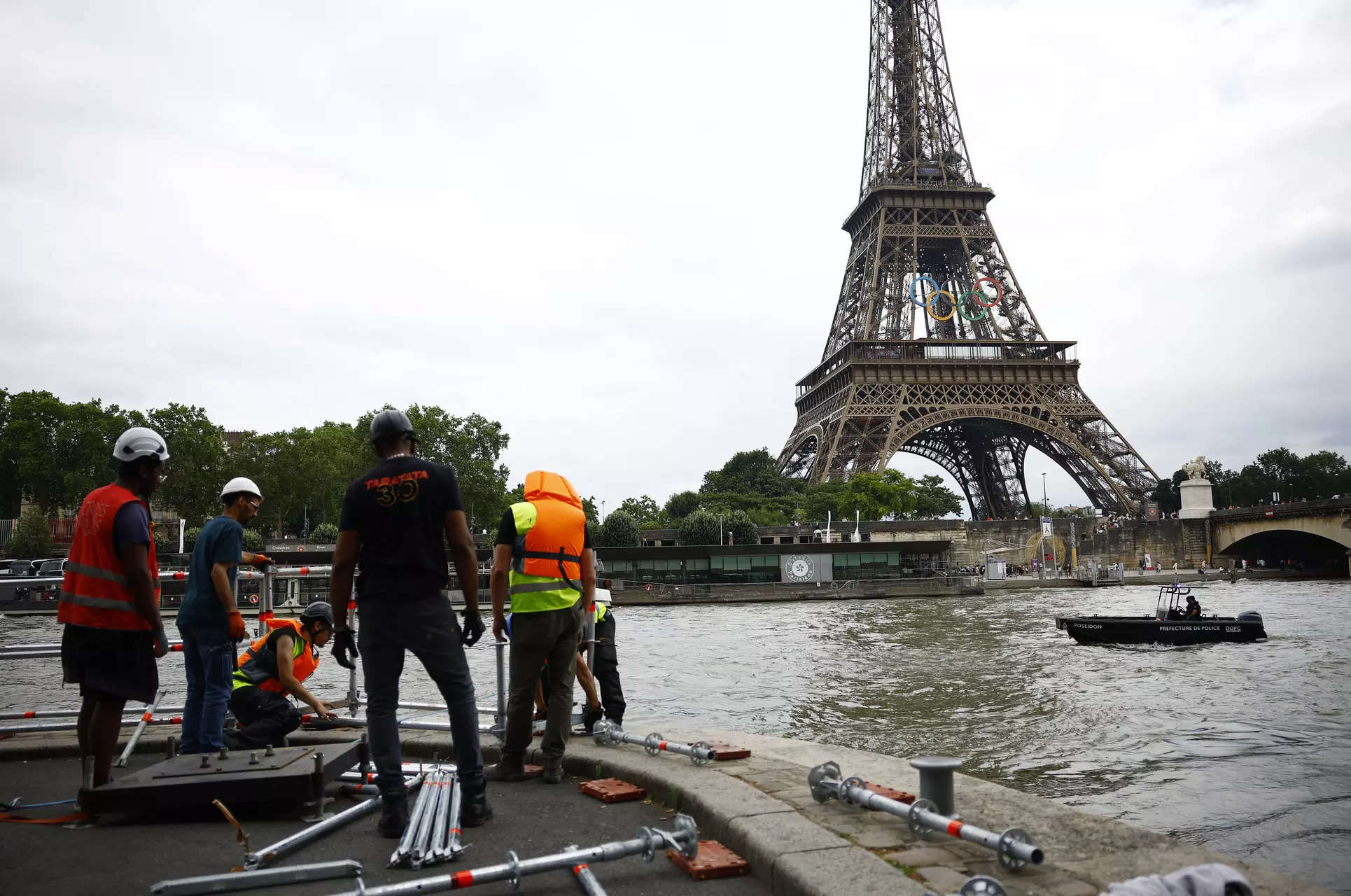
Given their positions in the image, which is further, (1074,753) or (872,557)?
(872,557)

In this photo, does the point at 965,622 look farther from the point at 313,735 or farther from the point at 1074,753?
the point at 313,735

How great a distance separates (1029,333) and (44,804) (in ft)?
218

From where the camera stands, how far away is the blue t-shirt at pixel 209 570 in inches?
227

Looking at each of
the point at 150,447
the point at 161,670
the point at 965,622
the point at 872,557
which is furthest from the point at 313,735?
Result: the point at 872,557

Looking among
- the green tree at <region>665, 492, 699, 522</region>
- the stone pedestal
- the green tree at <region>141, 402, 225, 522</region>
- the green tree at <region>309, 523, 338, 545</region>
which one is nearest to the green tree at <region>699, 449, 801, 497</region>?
the green tree at <region>665, 492, 699, 522</region>

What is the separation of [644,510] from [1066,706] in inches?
3415

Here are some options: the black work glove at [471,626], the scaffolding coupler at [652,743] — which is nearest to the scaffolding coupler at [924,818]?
the scaffolding coupler at [652,743]

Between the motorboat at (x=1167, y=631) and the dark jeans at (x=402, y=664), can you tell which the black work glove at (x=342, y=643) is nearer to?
the dark jeans at (x=402, y=664)

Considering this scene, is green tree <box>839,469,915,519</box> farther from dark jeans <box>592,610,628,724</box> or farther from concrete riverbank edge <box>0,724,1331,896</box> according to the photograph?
concrete riverbank edge <box>0,724,1331,896</box>

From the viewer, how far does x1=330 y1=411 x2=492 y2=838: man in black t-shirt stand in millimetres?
4582

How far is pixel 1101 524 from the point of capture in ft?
228

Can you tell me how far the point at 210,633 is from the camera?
5781mm

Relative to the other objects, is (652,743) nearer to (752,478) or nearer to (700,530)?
(700,530)

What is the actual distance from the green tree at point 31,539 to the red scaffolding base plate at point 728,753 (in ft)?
222
